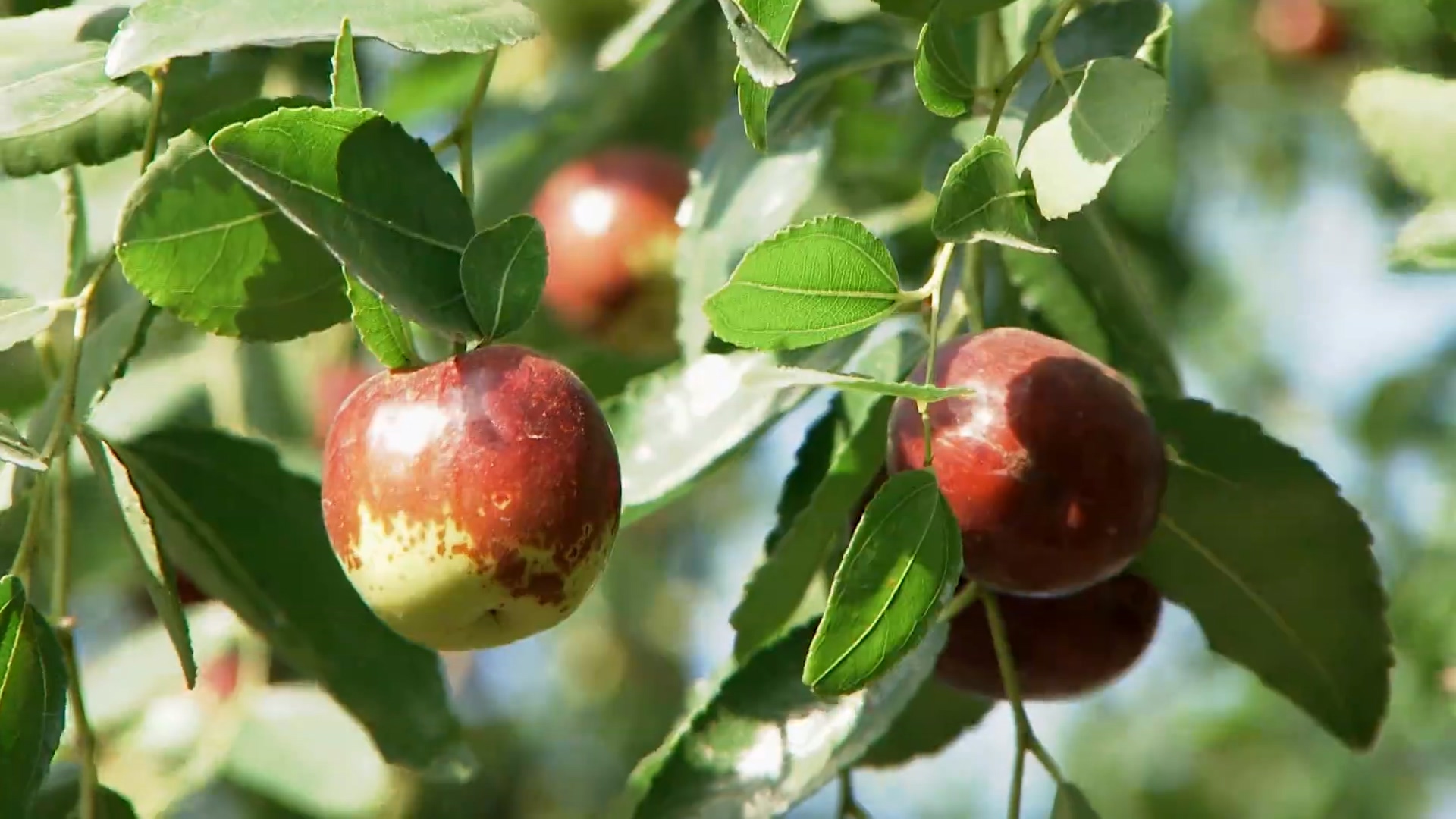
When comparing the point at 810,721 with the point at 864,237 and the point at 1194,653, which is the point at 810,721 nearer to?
the point at 864,237

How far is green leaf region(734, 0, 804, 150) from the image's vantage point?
112 cm

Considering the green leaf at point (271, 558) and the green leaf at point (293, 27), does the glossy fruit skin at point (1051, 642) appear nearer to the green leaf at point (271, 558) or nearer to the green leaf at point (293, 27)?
the green leaf at point (271, 558)

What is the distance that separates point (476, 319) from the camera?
117 centimetres

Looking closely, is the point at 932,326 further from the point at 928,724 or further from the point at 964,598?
the point at 928,724

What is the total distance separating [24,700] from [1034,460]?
680mm

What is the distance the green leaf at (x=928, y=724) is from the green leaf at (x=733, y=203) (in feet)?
1.29

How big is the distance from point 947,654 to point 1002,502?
0.26 m

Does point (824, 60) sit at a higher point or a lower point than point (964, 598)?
higher

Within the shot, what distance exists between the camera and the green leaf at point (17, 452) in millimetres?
1096

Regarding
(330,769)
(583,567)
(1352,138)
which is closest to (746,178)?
(583,567)

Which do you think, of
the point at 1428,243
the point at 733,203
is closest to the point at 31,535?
the point at 733,203

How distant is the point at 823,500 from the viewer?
138 centimetres

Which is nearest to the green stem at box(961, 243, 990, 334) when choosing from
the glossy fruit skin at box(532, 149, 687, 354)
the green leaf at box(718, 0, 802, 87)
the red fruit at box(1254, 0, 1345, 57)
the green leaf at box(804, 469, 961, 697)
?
the green leaf at box(804, 469, 961, 697)

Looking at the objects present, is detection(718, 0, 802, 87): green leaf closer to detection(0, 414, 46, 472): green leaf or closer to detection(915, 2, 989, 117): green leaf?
detection(915, 2, 989, 117): green leaf
